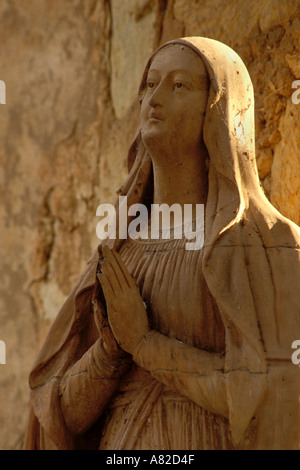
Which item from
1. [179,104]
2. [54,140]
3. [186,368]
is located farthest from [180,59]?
[54,140]

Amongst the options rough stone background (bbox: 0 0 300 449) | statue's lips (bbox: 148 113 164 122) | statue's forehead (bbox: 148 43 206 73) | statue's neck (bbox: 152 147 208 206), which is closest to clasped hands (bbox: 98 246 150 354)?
statue's neck (bbox: 152 147 208 206)

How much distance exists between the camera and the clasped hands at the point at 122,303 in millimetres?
3039

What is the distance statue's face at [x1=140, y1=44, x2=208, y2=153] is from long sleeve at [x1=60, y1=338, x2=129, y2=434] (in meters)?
0.63

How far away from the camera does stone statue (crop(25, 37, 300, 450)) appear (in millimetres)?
2867

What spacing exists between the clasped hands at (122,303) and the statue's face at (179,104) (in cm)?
39

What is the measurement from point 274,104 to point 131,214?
1068 mm

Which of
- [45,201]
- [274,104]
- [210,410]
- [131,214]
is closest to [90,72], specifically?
[45,201]

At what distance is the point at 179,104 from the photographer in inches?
125

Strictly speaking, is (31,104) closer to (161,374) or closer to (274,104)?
(274,104)

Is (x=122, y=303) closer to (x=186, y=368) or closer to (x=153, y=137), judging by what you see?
(x=186, y=368)

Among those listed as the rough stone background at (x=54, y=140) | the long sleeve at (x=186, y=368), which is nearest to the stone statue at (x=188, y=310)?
the long sleeve at (x=186, y=368)

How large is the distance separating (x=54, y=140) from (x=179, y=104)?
248 cm

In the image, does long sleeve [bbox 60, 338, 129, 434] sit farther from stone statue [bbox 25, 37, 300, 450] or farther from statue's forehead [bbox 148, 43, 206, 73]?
statue's forehead [bbox 148, 43, 206, 73]

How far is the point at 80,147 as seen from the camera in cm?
547
